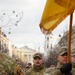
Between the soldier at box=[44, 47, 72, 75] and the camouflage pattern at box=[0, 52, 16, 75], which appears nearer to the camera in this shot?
the soldier at box=[44, 47, 72, 75]

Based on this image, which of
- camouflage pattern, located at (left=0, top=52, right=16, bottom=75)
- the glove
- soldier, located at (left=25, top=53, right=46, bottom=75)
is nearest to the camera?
the glove

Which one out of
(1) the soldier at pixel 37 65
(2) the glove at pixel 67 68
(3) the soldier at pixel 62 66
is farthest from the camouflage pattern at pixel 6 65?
(2) the glove at pixel 67 68

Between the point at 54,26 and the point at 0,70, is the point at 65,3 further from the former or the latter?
the point at 0,70

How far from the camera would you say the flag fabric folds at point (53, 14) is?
219 inches

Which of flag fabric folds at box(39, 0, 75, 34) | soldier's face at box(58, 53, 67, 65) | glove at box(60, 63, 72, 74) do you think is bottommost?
glove at box(60, 63, 72, 74)

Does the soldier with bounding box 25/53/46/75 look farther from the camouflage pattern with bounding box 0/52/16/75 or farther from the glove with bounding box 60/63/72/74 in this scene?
the glove with bounding box 60/63/72/74

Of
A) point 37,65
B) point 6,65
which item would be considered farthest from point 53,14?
point 37,65

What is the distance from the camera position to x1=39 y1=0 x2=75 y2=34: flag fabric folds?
5.57 metres

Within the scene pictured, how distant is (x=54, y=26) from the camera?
5.68m

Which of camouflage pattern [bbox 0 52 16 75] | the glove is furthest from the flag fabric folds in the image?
camouflage pattern [bbox 0 52 16 75]

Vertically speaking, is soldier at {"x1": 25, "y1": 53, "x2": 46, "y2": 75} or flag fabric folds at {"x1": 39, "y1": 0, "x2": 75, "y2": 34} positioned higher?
flag fabric folds at {"x1": 39, "y1": 0, "x2": 75, "y2": 34}

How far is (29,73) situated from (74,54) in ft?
7.53

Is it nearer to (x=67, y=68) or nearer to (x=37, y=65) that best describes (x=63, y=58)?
(x=67, y=68)

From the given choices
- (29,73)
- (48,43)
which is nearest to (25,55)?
(48,43)
